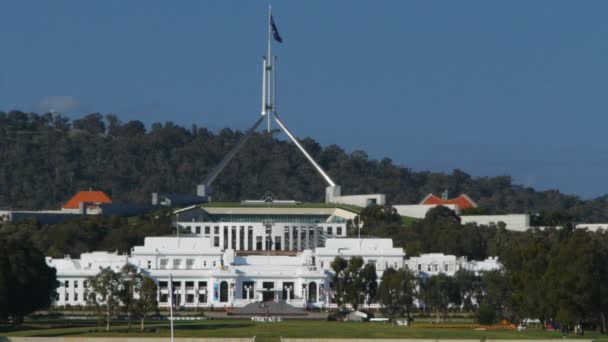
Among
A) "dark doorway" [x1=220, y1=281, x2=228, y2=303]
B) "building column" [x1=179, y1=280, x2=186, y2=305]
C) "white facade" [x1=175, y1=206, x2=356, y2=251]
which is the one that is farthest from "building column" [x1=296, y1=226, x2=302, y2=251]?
"building column" [x1=179, y1=280, x2=186, y2=305]

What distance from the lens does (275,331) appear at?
206 ft

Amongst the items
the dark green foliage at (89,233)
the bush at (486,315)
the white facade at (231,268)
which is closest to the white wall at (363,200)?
the dark green foliage at (89,233)

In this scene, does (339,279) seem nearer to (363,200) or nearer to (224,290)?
(224,290)

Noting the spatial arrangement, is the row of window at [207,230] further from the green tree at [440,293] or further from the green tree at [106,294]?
the green tree at [106,294]

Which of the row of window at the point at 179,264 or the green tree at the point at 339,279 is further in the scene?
the row of window at the point at 179,264

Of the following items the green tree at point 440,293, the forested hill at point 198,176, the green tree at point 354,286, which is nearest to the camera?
the green tree at point 440,293

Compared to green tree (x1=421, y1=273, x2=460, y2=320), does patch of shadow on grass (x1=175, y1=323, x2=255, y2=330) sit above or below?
below

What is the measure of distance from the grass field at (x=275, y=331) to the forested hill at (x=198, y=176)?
350 ft

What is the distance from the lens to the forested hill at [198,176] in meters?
181

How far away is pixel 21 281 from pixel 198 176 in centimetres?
12325

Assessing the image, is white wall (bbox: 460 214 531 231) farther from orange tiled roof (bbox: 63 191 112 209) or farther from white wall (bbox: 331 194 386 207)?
Result: orange tiled roof (bbox: 63 191 112 209)

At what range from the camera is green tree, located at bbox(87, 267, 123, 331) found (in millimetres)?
70562

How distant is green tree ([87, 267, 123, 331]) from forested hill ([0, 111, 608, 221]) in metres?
102

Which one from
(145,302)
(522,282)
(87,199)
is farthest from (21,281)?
(87,199)
